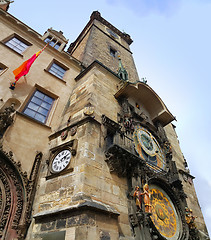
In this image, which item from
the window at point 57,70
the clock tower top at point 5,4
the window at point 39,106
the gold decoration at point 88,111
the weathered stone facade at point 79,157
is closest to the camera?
the weathered stone facade at point 79,157

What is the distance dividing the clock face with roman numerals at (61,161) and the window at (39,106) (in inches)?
85.3

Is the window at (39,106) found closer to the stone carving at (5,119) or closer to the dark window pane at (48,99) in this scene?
the dark window pane at (48,99)

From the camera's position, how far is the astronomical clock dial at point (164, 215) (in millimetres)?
6749

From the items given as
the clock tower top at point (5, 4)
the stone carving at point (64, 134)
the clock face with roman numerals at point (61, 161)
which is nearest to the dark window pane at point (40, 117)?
the stone carving at point (64, 134)

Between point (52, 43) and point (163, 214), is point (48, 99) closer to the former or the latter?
point (52, 43)

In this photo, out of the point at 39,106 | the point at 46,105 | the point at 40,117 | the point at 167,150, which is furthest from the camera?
the point at 167,150

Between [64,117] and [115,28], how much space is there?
1693 centimetres

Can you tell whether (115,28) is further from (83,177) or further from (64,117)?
(83,177)

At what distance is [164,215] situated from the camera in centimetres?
723

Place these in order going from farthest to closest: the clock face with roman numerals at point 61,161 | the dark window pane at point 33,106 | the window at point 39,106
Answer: the dark window pane at point 33,106 → the window at point 39,106 → the clock face with roman numerals at point 61,161

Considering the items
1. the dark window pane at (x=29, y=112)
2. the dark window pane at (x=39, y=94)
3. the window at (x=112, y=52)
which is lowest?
the dark window pane at (x=29, y=112)

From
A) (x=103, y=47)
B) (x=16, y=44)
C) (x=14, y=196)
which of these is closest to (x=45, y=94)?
(x=16, y=44)

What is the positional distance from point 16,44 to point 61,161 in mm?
7079

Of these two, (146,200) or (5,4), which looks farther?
(5,4)
